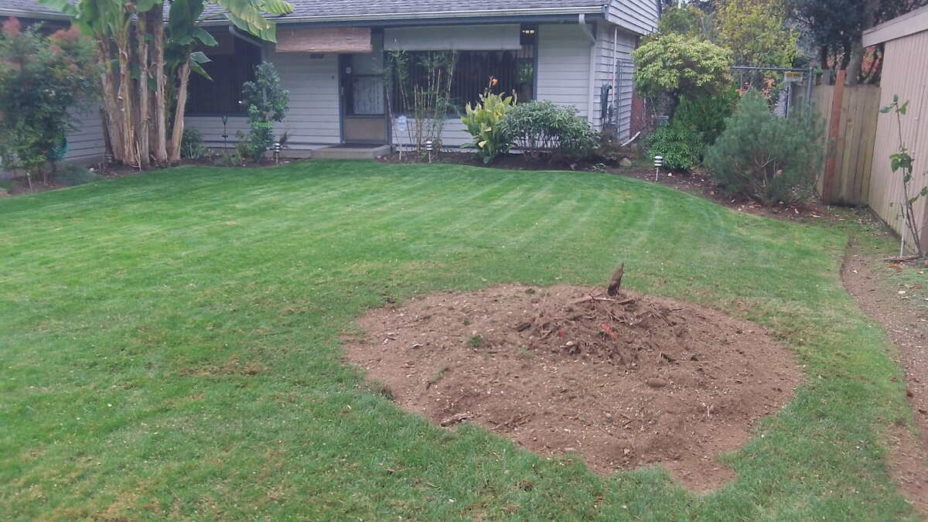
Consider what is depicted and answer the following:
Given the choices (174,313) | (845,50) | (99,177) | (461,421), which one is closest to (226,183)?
(99,177)

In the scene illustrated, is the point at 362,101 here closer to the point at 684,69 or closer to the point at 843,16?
the point at 684,69

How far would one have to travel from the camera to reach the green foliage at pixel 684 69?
568 inches

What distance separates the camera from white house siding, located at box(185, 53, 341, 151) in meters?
17.4

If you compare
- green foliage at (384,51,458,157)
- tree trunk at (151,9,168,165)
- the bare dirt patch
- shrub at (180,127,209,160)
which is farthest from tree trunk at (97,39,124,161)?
the bare dirt patch

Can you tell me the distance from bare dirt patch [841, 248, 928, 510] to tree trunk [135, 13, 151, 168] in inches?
463

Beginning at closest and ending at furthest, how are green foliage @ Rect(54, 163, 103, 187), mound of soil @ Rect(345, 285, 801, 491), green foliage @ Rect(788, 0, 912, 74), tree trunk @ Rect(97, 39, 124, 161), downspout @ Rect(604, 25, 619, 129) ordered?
mound of soil @ Rect(345, 285, 801, 491) < green foliage @ Rect(54, 163, 103, 187) < tree trunk @ Rect(97, 39, 124, 161) < green foliage @ Rect(788, 0, 912, 74) < downspout @ Rect(604, 25, 619, 129)

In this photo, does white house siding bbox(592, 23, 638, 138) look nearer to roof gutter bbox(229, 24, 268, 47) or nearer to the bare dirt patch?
roof gutter bbox(229, 24, 268, 47)

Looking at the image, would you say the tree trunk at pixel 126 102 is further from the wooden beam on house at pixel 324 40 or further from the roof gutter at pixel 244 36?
the wooden beam on house at pixel 324 40

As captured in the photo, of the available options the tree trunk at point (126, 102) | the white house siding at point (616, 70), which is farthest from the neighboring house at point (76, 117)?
the white house siding at point (616, 70)

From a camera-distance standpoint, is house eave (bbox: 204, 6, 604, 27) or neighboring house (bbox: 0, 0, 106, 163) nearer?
neighboring house (bbox: 0, 0, 106, 163)

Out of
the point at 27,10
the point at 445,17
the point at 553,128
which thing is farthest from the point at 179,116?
the point at 553,128

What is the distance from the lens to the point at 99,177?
13375 mm

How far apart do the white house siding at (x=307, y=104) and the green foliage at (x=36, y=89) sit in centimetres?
567

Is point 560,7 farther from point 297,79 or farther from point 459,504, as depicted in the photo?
point 459,504
